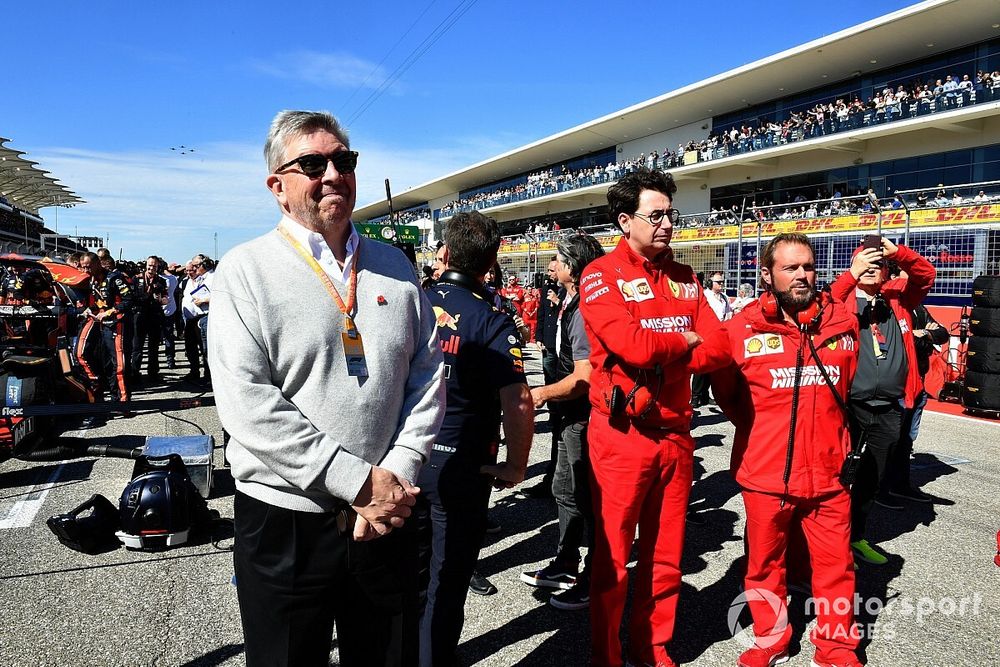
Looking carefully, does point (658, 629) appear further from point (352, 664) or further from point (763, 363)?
point (352, 664)

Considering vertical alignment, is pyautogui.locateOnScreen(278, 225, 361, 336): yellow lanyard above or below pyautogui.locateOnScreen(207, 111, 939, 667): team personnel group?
above

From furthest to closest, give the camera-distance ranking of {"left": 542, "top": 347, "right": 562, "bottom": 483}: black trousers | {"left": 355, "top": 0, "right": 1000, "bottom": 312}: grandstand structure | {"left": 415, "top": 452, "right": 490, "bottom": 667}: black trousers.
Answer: {"left": 355, "top": 0, "right": 1000, "bottom": 312}: grandstand structure, {"left": 542, "top": 347, "right": 562, "bottom": 483}: black trousers, {"left": 415, "top": 452, "right": 490, "bottom": 667}: black trousers

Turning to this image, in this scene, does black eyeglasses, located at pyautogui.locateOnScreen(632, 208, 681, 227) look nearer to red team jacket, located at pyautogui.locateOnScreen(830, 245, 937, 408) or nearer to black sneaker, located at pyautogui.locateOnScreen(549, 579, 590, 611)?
black sneaker, located at pyautogui.locateOnScreen(549, 579, 590, 611)

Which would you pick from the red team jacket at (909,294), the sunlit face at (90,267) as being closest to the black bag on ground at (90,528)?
the red team jacket at (909,294)

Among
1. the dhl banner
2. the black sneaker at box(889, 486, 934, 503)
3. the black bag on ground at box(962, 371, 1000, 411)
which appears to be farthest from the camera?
the dhl banner

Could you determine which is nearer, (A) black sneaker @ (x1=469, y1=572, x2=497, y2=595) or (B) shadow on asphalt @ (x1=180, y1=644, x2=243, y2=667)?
(B) shadow on asphalt @ (x1=180, y1=644, x2=243, y2=667)

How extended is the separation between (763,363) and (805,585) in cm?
159

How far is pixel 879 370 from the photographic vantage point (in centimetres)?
404

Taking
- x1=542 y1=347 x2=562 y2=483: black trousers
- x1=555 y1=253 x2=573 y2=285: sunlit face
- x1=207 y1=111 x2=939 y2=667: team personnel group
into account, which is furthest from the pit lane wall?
x1=555 y1=253 x2=573 y2=285: sunlit face

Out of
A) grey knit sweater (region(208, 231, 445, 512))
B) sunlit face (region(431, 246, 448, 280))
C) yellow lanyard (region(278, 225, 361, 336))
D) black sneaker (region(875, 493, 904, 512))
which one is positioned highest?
sunlit face (region(431, 246, 448, 280))

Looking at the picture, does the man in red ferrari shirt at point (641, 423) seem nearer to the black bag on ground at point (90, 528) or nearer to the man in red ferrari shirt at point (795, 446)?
the man in red ferrari shirt at point (795, 446)

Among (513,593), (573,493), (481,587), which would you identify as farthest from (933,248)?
(481,587)

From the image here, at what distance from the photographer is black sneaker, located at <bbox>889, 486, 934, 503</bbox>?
5.23 m

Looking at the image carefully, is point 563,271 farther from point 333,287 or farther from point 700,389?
point 700,389
